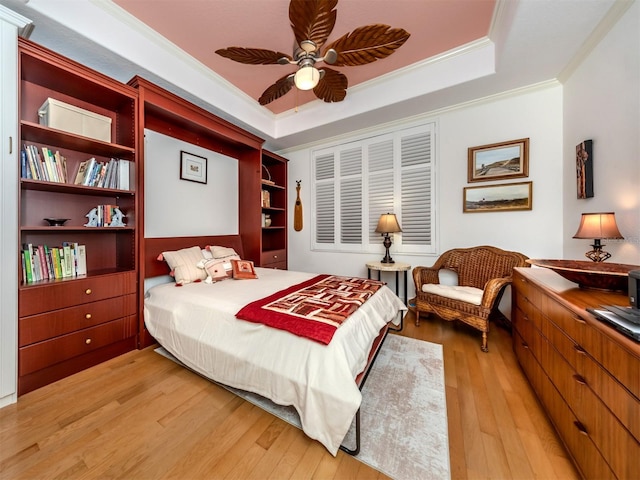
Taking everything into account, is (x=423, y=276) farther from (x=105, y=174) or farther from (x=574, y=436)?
(x=105, y=174)

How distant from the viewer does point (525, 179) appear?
278cm

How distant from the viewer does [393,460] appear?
1229mm

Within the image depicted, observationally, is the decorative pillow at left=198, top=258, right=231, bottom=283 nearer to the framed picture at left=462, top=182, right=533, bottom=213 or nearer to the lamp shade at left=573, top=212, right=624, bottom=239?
the framed picture at left=462, top=182, right=533, bottom=213

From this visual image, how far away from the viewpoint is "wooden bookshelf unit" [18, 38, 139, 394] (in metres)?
1.75

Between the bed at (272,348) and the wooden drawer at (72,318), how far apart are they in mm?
189

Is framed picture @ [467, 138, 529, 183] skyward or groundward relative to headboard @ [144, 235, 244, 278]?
skyward

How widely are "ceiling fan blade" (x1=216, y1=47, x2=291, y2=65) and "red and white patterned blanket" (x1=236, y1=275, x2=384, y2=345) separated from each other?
72.8 inches

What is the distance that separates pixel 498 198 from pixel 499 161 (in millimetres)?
441

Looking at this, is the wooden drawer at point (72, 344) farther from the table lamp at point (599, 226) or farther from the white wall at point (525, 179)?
the table lamp at point (599, 226)

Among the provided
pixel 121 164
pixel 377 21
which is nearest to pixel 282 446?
pixel 121 164

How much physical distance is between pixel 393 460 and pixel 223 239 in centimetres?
325

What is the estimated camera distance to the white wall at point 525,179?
266 centimetres

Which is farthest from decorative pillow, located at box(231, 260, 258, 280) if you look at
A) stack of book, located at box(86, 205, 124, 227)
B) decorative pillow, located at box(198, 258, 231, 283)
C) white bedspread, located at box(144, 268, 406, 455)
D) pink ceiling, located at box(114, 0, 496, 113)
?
pink ceiling, located at box(114, 0, 496, 113)

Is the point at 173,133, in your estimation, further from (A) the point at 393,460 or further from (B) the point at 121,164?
(A) the point at 393,460
